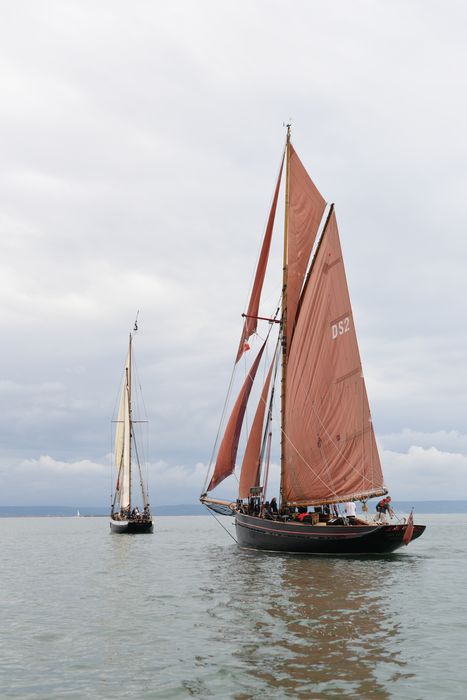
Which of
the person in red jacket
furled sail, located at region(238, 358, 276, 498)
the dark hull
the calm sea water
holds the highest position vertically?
furled sail, located at region(238, 358, 276, 498)

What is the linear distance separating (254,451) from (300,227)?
611 inches

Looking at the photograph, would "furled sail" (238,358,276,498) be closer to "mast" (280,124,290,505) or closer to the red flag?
"mast" (280,124,290,505)

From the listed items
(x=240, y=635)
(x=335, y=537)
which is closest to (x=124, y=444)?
(x=335, y=537)

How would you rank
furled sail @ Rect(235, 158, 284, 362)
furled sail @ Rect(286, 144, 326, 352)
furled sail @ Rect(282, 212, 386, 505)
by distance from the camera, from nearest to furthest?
furled sail @ Rect(282, 212, 386, 505) < furled sail @ Rect(235, 158, 284, 362) < furled sail @ Rect(286, 144, 326, 352)

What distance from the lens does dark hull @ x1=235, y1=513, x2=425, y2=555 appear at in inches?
1587

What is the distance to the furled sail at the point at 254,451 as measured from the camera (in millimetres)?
47013

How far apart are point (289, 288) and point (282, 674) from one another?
35.7m

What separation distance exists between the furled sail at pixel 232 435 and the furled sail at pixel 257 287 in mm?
1411

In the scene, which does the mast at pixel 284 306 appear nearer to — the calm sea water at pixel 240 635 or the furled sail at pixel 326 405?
the furled sail at pixel 326 405

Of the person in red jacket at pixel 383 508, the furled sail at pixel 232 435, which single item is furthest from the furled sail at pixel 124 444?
the person in red jacket at pixel 383 508

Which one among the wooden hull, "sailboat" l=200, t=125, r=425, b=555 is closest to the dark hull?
"sailboat" l=200, t=125, r=425, b=555

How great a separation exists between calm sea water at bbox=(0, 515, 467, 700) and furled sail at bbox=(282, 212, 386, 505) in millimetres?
8528

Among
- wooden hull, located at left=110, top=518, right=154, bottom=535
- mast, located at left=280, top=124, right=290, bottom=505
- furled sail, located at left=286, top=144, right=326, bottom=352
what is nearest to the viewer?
mast, located at left=280, top=124, right=290, bottom=505

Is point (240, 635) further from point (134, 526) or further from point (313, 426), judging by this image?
point (134, 526)
